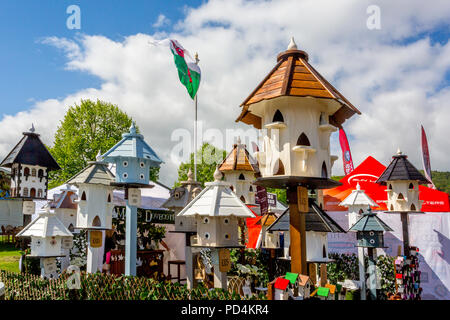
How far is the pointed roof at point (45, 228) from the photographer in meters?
10.2

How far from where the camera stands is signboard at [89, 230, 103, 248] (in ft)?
34.4

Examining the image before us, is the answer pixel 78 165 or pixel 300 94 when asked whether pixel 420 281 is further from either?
pixel 78 165

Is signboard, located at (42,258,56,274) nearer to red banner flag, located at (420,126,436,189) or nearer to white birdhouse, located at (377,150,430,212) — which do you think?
white birdhouse, located at (377,150,430,212)

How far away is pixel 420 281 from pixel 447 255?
4.14 feet

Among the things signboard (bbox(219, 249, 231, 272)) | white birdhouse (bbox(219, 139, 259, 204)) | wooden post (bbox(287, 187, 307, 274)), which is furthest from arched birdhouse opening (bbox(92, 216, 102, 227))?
wooden post (bbox(287, 187, 307, 274))

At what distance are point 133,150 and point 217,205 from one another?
3371 millimetres

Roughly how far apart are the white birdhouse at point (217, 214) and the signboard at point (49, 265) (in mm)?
4883

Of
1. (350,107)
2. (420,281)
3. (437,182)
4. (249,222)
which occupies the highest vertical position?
(437,182)

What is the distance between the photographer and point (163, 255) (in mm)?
14398

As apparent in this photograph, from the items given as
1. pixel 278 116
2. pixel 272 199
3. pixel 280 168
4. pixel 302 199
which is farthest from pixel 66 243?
pixel 272 199

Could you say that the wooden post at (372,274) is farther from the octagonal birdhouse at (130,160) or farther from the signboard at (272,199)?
the octagonal birdhouse at (130,160)

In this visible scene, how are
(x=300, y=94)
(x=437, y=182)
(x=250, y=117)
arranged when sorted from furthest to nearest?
(x=437, y=182)
(x=250, y=117)
(x=300, y=94)

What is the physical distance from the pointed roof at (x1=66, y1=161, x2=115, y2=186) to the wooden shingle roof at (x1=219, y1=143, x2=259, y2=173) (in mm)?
4308
